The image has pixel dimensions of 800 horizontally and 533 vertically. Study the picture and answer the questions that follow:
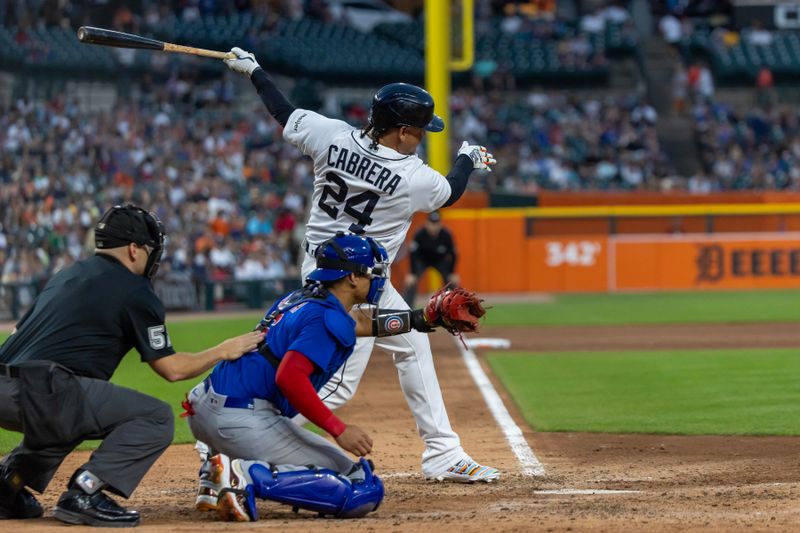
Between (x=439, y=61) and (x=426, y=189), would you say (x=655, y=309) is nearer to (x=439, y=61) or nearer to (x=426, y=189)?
(x=439, y=61)

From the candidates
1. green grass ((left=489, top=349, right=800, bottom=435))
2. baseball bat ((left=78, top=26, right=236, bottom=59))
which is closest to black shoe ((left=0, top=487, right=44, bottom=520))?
baseball bat ((left=78, top=26, right=236, bottom=59))

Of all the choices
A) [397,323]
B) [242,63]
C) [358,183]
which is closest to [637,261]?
[242,63]

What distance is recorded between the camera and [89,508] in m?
5.18

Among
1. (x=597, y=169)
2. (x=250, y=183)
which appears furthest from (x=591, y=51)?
(x=250, y=183)

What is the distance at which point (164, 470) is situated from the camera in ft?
23.1

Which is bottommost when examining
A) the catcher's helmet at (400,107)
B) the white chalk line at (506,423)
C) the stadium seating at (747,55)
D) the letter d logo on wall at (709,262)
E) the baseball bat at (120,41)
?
the white chalk line at (506,423)

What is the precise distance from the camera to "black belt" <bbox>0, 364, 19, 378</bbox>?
5.20 m

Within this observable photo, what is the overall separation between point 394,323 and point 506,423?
114 inches

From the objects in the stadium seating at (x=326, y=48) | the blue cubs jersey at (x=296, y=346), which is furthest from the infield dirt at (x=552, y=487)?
the stadium seating at (x=326, y=48)

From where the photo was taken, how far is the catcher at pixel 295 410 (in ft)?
17.1

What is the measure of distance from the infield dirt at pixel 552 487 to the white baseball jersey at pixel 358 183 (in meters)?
→ 1.39

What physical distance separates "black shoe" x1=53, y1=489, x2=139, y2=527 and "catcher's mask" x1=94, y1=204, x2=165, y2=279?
38.5 inches

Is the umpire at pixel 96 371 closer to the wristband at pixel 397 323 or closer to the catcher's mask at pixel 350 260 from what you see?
the catcher's mask at pixel 350 260

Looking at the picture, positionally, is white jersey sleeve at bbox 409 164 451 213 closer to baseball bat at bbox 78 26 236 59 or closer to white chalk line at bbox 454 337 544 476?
white chalk line at bbox 454 337 544 476
